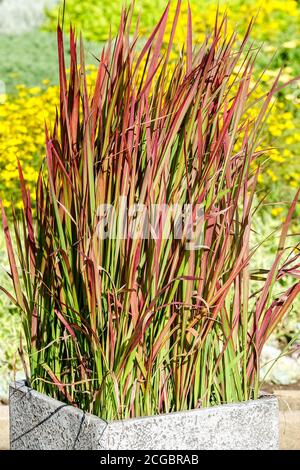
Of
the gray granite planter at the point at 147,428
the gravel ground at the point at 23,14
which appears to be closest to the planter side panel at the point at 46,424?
the gray granite planter at the point at 147,428

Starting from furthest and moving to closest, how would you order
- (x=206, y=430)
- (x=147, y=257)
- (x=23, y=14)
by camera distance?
(x=23, y=14)
(x=206, y=430)
(x=147, y=257)

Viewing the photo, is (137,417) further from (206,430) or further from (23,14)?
(23,14)

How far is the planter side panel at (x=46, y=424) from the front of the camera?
253 cm

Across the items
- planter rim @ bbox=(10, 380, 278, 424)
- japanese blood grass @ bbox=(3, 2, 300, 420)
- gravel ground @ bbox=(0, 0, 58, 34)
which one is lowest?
planter rim @ bbox=(10, 380, 278, 424)

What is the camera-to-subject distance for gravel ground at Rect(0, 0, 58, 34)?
43.3 feet

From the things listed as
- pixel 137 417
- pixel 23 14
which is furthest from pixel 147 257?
pixel 23 14

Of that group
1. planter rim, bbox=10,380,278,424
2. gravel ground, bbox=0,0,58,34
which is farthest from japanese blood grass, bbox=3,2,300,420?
gravel ground, bbox=0,0,58,34

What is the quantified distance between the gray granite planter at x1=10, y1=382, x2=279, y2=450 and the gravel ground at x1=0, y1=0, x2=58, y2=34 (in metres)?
10.9

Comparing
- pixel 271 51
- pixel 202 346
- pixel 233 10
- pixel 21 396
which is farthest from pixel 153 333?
pixel 233 10

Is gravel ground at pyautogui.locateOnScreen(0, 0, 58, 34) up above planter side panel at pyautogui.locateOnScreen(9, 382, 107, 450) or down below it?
above

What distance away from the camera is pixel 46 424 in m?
2.73

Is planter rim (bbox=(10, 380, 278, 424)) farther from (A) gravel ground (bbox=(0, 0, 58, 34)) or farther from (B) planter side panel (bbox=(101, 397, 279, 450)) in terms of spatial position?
(A) gravel ground (bbox=(0, 0, 58, 34))

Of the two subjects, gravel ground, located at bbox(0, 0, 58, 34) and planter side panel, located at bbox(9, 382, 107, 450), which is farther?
gravel ground, located at bbox(0, 0, 58, 34)

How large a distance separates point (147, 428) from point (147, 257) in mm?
505
